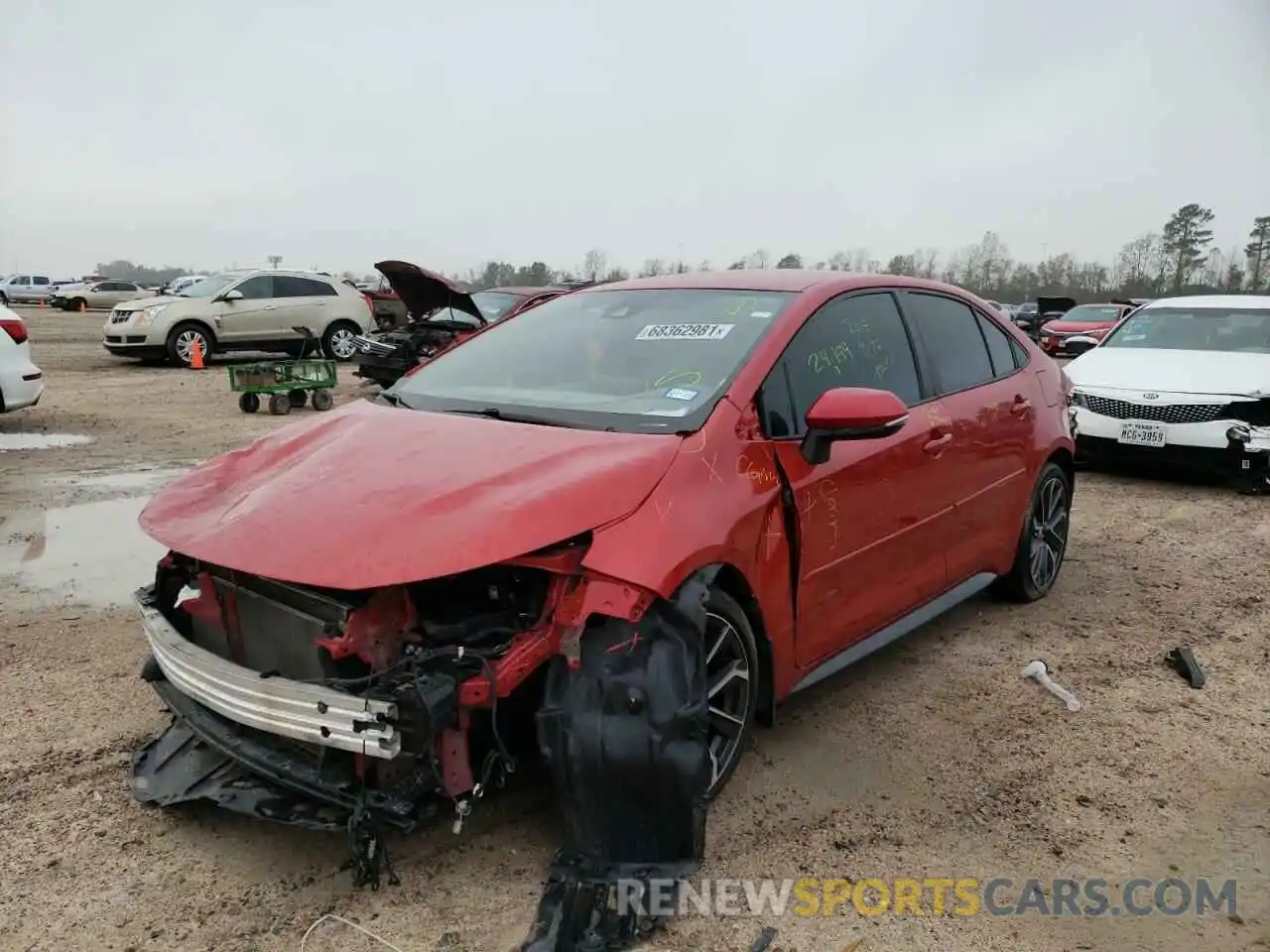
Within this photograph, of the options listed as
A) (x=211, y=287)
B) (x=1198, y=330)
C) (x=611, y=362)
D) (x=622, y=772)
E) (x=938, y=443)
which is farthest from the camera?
(x=211, y=287)

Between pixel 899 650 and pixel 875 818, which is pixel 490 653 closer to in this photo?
pixel 875 818

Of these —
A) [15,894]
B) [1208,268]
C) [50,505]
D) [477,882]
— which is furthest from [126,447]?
[1208,268]

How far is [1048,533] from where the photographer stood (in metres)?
4.98

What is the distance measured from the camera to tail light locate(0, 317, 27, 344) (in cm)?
856

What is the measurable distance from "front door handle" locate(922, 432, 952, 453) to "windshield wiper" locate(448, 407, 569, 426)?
1.51 m

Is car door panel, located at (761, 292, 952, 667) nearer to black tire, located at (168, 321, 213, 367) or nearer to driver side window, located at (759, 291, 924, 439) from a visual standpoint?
driver side window, located at (759, 291, 924, 439)

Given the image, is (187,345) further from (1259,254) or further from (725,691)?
(1259,254)

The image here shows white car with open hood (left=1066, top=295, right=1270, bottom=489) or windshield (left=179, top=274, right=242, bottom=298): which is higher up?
windshield (left=179, top=274, right=242, bottom=298)

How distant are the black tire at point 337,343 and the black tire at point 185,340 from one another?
192 centimetres

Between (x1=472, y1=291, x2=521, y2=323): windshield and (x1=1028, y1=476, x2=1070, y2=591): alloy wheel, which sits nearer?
(x1=1028, y1=476, x2=1070, y2=591): alloy wheel

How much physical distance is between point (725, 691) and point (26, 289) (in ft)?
169

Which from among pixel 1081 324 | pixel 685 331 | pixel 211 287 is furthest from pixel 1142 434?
pixel 1081 324

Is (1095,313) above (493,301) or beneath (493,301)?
beneath

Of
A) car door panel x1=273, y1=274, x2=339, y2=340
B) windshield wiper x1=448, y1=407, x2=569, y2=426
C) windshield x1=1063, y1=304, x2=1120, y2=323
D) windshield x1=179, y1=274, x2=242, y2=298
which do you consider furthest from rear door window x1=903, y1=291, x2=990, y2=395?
windshield x1=1063, y1=304, x2=1120, y2=323
